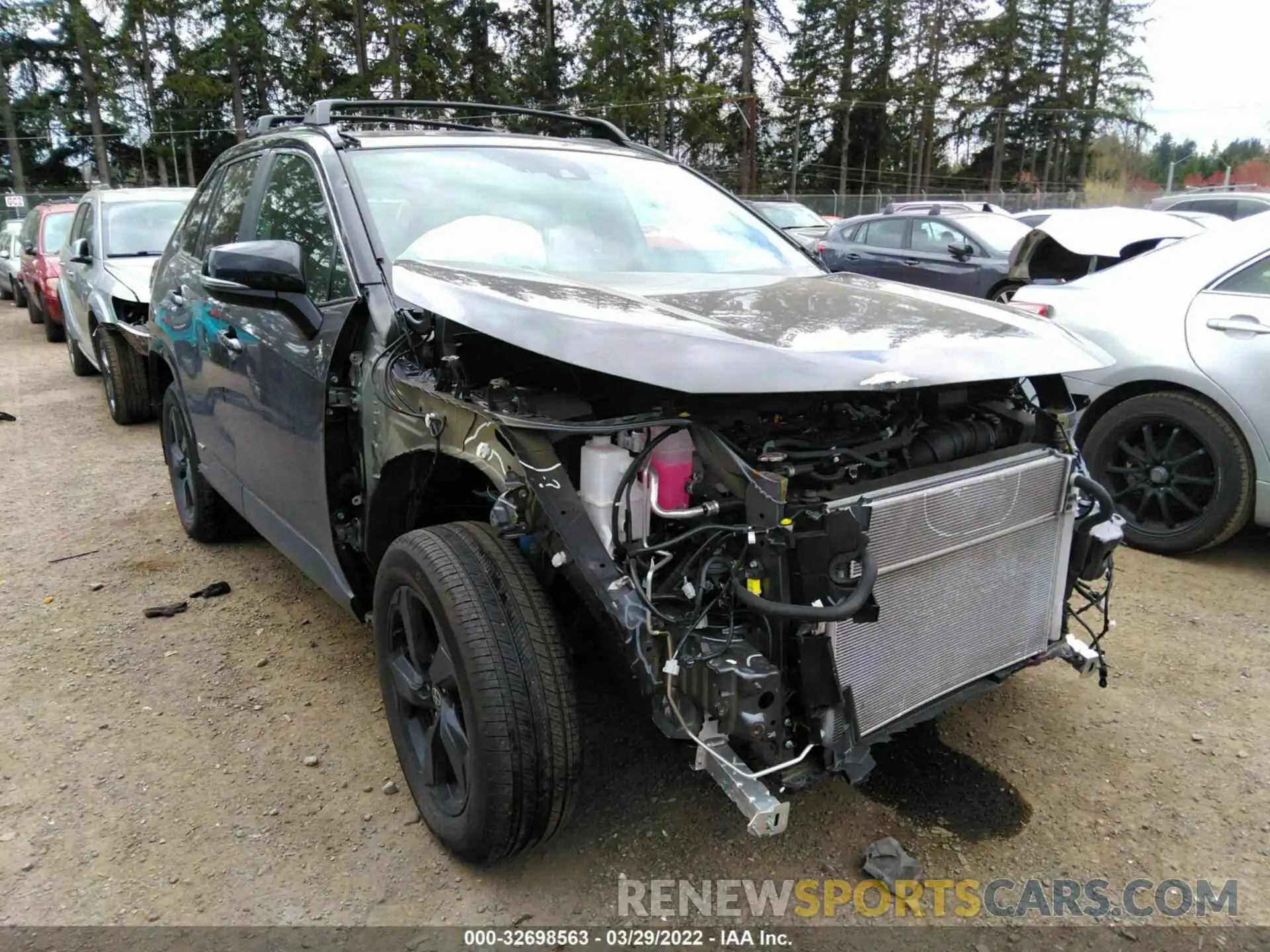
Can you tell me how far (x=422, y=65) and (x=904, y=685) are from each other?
44470 millimetres

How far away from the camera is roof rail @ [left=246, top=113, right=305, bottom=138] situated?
12.7 feet

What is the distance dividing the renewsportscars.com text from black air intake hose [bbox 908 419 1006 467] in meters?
1.12

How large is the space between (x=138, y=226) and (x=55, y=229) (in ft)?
18.6

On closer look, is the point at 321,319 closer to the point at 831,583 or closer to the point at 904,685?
the point at 831,583

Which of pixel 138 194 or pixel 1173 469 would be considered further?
pixel 138 194

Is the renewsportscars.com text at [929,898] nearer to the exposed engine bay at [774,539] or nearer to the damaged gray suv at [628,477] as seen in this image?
the exposed engine bay at [774,539]

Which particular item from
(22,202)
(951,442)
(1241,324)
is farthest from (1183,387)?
(22,202)

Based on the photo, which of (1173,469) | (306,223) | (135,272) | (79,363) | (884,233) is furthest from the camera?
(884,233)

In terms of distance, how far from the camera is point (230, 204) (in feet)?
12.8

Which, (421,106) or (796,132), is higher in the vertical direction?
(796,132)

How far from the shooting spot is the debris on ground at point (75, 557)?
4598mm

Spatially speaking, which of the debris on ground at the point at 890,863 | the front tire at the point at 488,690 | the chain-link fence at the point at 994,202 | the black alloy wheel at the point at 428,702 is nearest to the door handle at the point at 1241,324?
the debris on ground at the point at 890,863

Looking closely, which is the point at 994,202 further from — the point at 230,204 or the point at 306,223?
the point at 306,223

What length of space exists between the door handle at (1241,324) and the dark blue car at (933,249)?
6.06 metres
